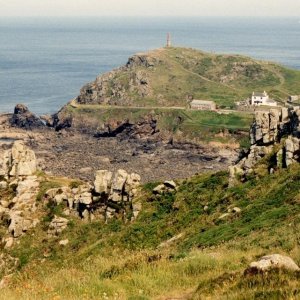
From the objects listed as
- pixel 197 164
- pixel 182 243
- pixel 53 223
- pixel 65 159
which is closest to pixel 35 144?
pixel 65 159

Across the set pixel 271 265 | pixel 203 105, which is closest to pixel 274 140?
pixel 271 265

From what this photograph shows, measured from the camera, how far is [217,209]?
37375 millimetres

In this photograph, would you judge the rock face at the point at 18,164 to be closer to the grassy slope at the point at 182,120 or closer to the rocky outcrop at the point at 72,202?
the rocky outcrop at the point at 72,202

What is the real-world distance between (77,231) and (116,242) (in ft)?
18.4

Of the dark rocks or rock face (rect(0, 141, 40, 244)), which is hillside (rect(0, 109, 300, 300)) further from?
the dark rocks

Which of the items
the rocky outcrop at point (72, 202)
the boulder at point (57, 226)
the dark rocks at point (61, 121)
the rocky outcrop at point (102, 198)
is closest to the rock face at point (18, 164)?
A: the rocky outcrop at point (72, 202)

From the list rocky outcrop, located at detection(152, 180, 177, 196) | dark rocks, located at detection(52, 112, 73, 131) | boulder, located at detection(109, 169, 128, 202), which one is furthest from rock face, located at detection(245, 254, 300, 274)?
dark rocks, located at detection(52, 112, 73, 131)

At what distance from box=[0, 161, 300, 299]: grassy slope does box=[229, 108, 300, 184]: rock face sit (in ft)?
4.44

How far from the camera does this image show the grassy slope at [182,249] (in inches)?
501

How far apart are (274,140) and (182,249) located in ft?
70.0

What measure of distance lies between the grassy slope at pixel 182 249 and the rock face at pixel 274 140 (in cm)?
135

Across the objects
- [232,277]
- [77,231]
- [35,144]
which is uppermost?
[232,277]

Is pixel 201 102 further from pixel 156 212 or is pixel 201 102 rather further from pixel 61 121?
pixel 156 212

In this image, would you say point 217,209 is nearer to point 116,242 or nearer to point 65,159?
point 116,242
